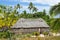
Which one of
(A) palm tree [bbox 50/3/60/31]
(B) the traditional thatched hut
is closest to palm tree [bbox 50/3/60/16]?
(A) palm tree [bbox 50/3/60/31]

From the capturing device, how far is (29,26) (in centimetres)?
4250

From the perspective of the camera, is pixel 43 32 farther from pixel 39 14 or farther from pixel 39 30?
pixel 39 14

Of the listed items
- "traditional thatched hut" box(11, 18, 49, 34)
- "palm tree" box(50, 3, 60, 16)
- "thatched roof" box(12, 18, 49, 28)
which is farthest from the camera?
"thatched roof" box(12, 18, 49, 28)

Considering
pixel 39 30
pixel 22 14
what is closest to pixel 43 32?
pixel 39 30

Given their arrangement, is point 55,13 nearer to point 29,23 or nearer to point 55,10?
point 55,10

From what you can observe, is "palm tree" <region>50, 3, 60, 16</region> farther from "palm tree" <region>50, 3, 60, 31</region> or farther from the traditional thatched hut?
the traditional thatched hut

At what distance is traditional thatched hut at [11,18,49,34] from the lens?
4234cm

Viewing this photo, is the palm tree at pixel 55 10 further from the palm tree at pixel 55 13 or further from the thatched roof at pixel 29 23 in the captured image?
the thatched roof at pixel 29 23

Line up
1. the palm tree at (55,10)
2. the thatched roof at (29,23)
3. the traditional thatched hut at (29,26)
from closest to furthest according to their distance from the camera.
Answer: the palm tree at (55,10), the traditional thatched hut at (29,26), the thatched roof at (29,23)

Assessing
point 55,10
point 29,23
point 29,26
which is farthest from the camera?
point 29,23

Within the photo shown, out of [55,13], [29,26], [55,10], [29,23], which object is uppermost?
[55,10]


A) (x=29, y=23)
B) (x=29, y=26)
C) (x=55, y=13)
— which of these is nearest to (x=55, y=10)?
(x=55, y=13)

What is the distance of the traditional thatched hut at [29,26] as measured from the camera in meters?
42.3

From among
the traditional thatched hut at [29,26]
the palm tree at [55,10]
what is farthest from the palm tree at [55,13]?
the traditional thatched hut at [29,26]
